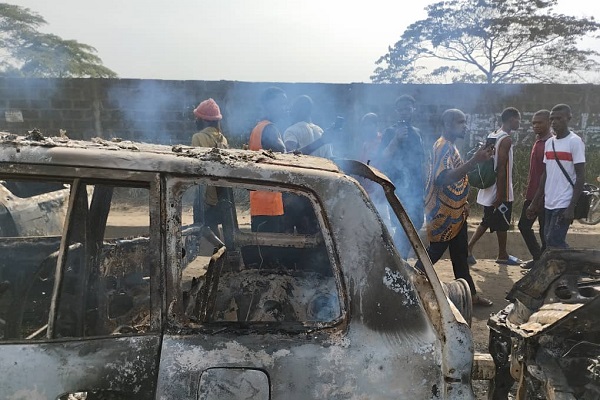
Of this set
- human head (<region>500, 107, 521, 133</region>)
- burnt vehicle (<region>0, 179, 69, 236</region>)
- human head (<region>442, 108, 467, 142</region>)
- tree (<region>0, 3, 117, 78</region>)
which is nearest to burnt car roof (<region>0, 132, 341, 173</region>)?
burnt vehicle (<region>0, 179, 69, 236</region>)

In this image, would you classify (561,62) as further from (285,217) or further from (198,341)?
(198,341)

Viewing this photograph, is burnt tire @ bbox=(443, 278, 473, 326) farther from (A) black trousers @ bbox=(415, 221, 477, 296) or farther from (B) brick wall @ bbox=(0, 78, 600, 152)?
(B) brick wall @ bbox=(0, 78, 600, 152)

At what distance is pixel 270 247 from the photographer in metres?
2.69

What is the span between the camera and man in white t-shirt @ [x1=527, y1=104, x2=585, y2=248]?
4.47m

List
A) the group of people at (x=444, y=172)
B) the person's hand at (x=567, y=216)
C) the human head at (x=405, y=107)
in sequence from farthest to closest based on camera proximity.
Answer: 1. the human head at (x=405, y=107)
2. the person's hand at (x=567, y=216)
3. the group of people at (x=444, y=172)

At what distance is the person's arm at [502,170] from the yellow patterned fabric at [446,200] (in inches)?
51.1

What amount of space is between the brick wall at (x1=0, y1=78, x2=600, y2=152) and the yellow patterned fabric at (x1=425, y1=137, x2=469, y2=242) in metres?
5.61

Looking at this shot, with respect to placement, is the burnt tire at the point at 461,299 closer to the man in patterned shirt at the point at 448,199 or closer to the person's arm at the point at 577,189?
the man in patterned shirt at the point at 448,199

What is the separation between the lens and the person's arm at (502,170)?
5172mm

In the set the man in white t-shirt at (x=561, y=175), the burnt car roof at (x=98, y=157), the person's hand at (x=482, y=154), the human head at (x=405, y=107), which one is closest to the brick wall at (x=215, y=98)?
the human head at (x=405, y=107)

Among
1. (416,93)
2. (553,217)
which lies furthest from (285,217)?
(416,93)

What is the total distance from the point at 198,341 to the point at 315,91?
834 centimetres

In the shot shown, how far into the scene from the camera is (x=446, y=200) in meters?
4.07

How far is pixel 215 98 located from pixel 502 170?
6.06m
